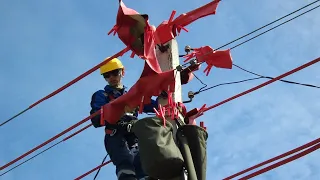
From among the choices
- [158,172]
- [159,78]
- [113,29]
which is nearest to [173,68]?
[159,78]

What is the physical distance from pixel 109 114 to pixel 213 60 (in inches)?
50.8

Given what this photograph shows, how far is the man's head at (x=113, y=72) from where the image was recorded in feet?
21.3

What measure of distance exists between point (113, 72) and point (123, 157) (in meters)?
1.26

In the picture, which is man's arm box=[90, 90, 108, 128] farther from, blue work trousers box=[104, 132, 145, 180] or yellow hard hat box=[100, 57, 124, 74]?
yellow hard hat box=[100, 57, 124, 74]

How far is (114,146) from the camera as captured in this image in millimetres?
5785

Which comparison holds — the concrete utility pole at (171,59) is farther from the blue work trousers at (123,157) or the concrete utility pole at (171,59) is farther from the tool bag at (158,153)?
the blue work trousers at (123,157)

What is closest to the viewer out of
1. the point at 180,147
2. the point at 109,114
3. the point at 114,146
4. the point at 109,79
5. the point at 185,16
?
the point at 180,147

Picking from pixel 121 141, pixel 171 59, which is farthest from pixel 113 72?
pixel 171 59

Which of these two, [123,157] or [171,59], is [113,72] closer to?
[123,157]

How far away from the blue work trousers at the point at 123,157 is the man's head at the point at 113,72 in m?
0.76

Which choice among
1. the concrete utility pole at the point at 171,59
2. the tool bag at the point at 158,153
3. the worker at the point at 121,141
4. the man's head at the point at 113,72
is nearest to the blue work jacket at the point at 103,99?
the worker at the point at 121,141

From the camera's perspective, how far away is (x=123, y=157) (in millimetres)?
5629

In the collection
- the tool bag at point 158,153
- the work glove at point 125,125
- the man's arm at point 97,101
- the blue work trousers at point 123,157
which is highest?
the man's arm at point 97,101

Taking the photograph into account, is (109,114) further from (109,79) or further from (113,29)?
(109,79)
